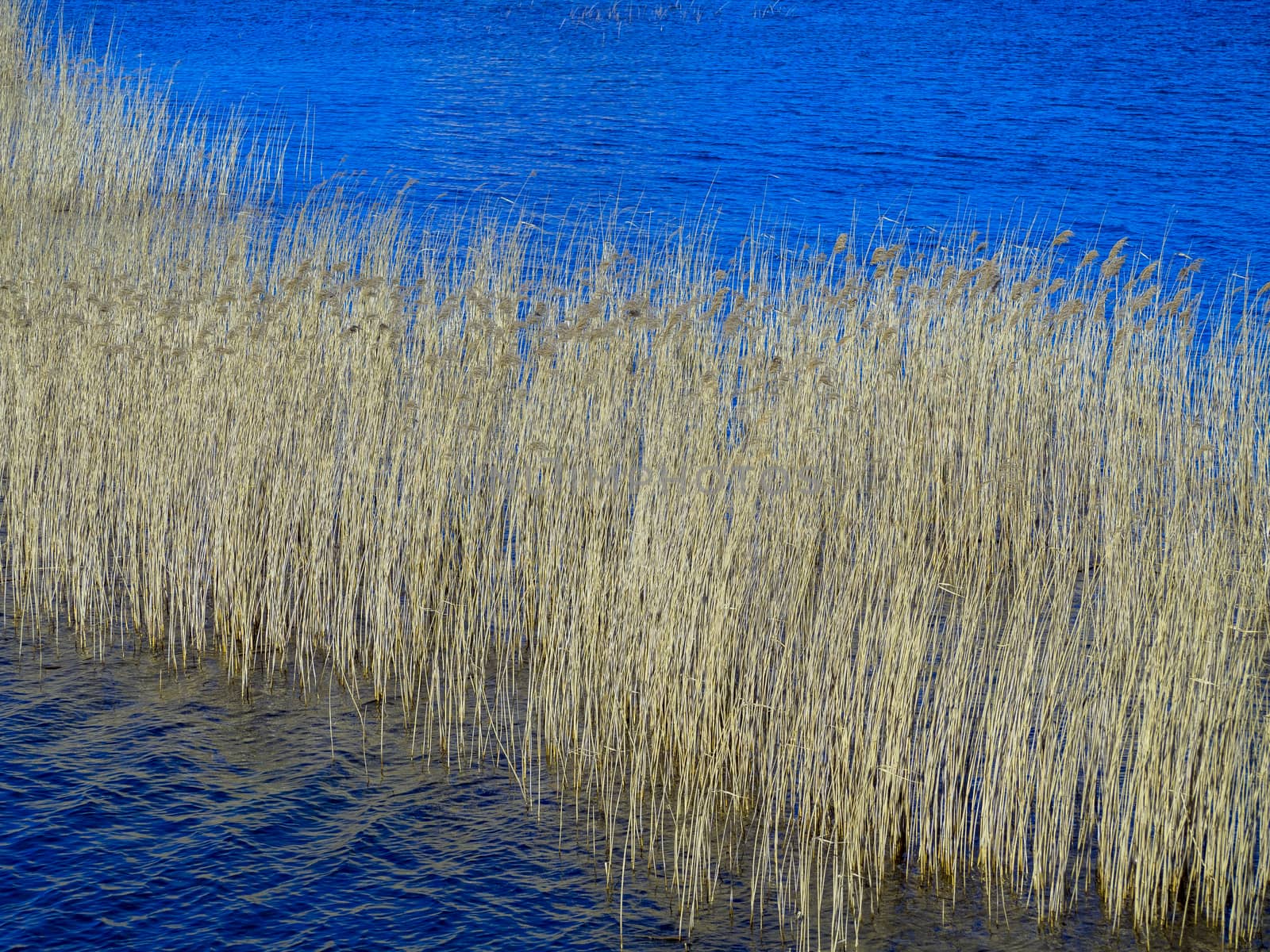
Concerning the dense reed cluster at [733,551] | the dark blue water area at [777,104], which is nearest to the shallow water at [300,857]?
the dense reed cluster at [733,551]

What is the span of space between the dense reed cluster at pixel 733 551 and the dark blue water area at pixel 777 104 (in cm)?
380

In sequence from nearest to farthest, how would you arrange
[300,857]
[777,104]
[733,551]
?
[300,857] < [733,551] < [777,104]

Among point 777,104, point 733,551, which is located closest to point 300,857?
point 733,551

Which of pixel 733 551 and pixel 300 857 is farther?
pixel 733 551

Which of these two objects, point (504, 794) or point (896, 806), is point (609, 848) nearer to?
point (504, 794)

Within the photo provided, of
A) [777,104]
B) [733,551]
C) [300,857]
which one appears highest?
[777,104]

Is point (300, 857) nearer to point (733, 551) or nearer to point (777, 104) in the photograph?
point (733, 551)

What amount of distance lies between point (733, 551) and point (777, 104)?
53.9 ft

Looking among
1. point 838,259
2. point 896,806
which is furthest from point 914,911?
point 838,259

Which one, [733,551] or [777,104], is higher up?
[777,104]

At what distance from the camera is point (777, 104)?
64.3 ft

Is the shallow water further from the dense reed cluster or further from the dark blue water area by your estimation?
the dark blue water area

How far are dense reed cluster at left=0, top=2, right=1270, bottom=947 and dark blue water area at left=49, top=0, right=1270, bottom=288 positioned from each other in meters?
3.80

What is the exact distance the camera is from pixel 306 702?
4863 mm
